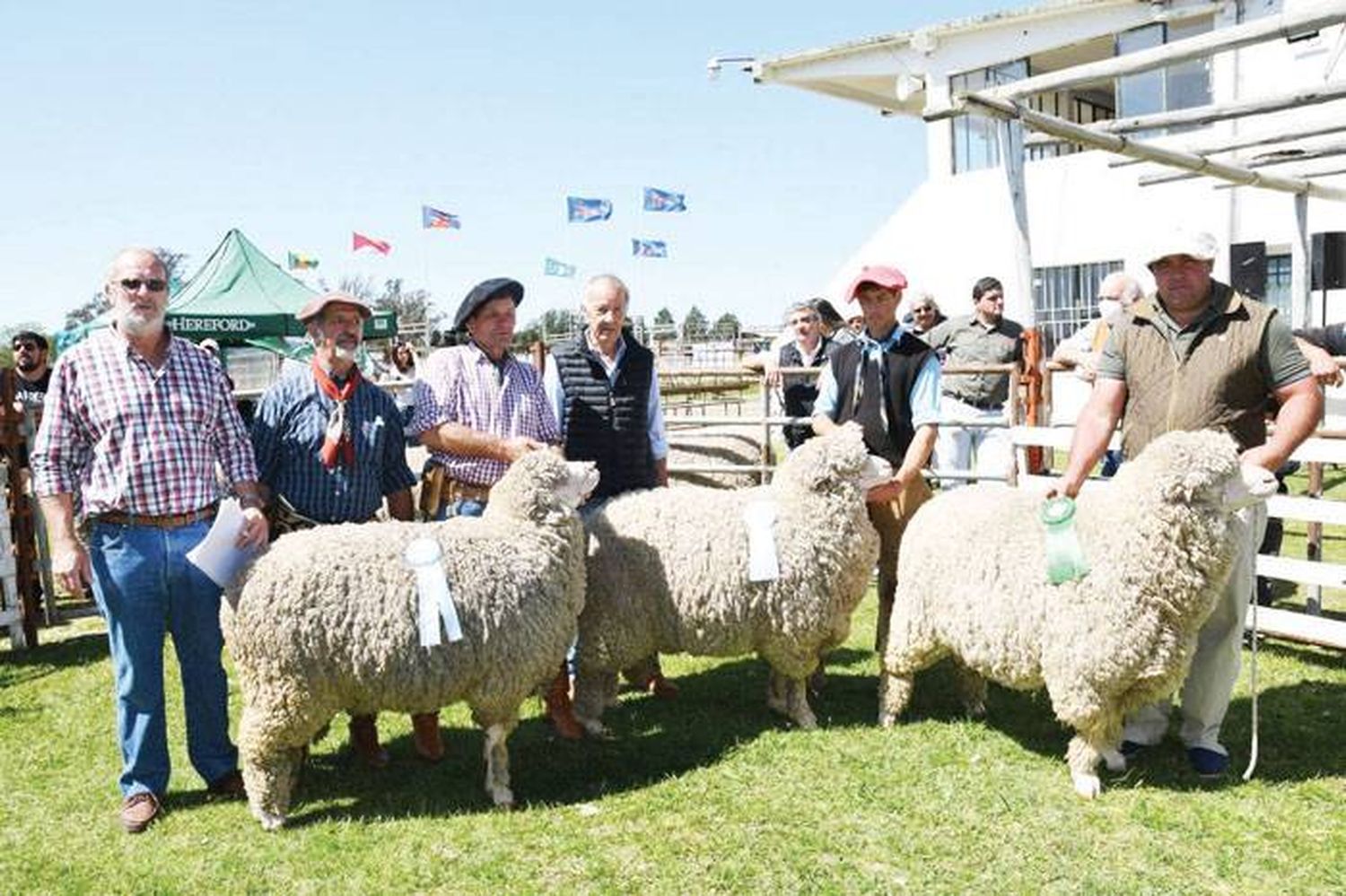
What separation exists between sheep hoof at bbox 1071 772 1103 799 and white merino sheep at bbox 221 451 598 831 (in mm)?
2171

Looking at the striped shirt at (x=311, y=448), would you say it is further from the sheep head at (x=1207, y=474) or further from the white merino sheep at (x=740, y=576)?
the sheep head at (x=1207, y=474)

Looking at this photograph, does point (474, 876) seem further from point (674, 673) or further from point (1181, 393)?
point (1181, 393)

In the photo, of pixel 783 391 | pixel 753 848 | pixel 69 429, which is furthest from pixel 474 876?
pixel 783 391

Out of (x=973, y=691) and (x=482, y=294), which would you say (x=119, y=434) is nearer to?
(x=482, y=294)

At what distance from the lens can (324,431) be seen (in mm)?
4371

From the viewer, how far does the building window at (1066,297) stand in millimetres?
18812

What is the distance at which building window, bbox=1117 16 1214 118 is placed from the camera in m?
16.8

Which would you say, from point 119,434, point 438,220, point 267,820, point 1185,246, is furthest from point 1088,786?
point 438,220

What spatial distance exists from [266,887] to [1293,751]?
4.27m

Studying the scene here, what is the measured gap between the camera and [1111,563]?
3943mm

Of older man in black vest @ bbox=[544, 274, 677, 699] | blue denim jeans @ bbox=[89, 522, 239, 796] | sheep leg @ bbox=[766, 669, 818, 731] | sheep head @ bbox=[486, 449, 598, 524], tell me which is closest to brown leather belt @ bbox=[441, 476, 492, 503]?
sheep head @ bbox=[486, 449, 598, 524]

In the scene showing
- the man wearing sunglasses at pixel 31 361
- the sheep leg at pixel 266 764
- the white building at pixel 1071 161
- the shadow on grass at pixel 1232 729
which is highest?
the white building at pixel 1071 161

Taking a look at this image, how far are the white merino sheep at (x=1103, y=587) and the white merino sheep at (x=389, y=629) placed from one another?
1.75 metres

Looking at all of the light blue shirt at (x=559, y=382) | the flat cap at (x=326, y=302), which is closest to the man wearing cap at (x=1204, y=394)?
the light blue shirt at (x=559, y=382)
